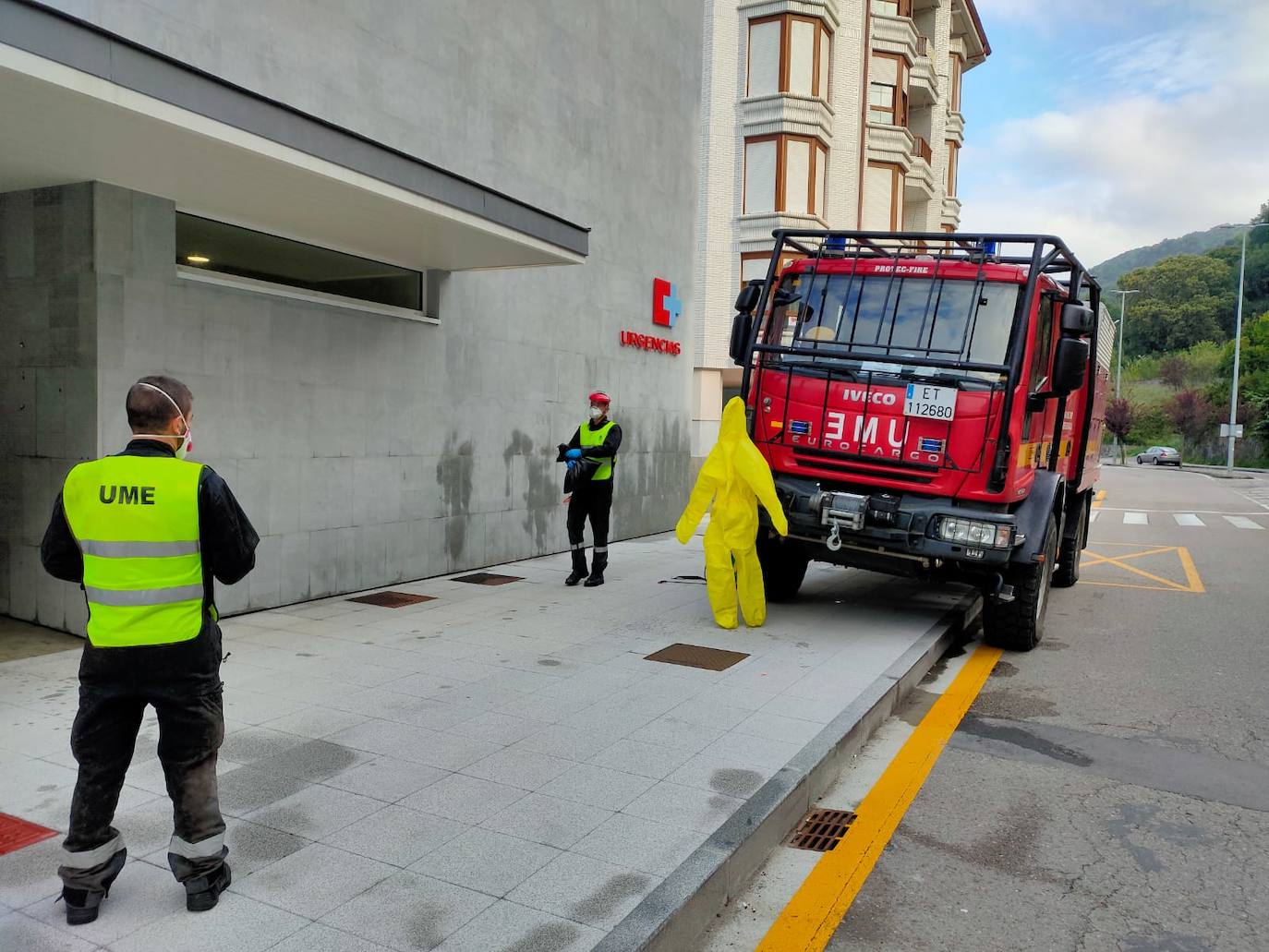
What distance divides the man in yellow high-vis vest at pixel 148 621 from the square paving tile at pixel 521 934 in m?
0.90

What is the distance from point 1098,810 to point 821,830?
143cm

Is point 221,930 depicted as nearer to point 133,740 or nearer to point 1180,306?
point 133,740

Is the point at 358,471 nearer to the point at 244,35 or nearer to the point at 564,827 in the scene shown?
the point at 244,35

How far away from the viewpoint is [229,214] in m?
7.43

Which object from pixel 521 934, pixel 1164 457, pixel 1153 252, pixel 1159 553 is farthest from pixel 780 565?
pixel 1153 252

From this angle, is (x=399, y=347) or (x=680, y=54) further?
(x=680, y=54)

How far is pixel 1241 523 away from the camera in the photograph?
20.3m

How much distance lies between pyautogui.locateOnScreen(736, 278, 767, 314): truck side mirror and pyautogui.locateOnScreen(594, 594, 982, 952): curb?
11.1 ft

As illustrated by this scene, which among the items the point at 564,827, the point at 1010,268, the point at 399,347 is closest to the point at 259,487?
the point at 399,347

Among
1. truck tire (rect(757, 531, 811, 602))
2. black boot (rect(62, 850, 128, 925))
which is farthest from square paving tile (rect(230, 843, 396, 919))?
truck tire (rect(757, 531, 811, 602))

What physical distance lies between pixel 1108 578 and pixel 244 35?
11227 mm

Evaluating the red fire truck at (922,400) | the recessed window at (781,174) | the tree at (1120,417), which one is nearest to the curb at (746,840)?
the red fire truck at (922,400)

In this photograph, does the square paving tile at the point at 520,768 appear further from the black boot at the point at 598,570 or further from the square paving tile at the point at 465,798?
the black boot at the point at 598,570

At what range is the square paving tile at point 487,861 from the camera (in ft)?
11.3
